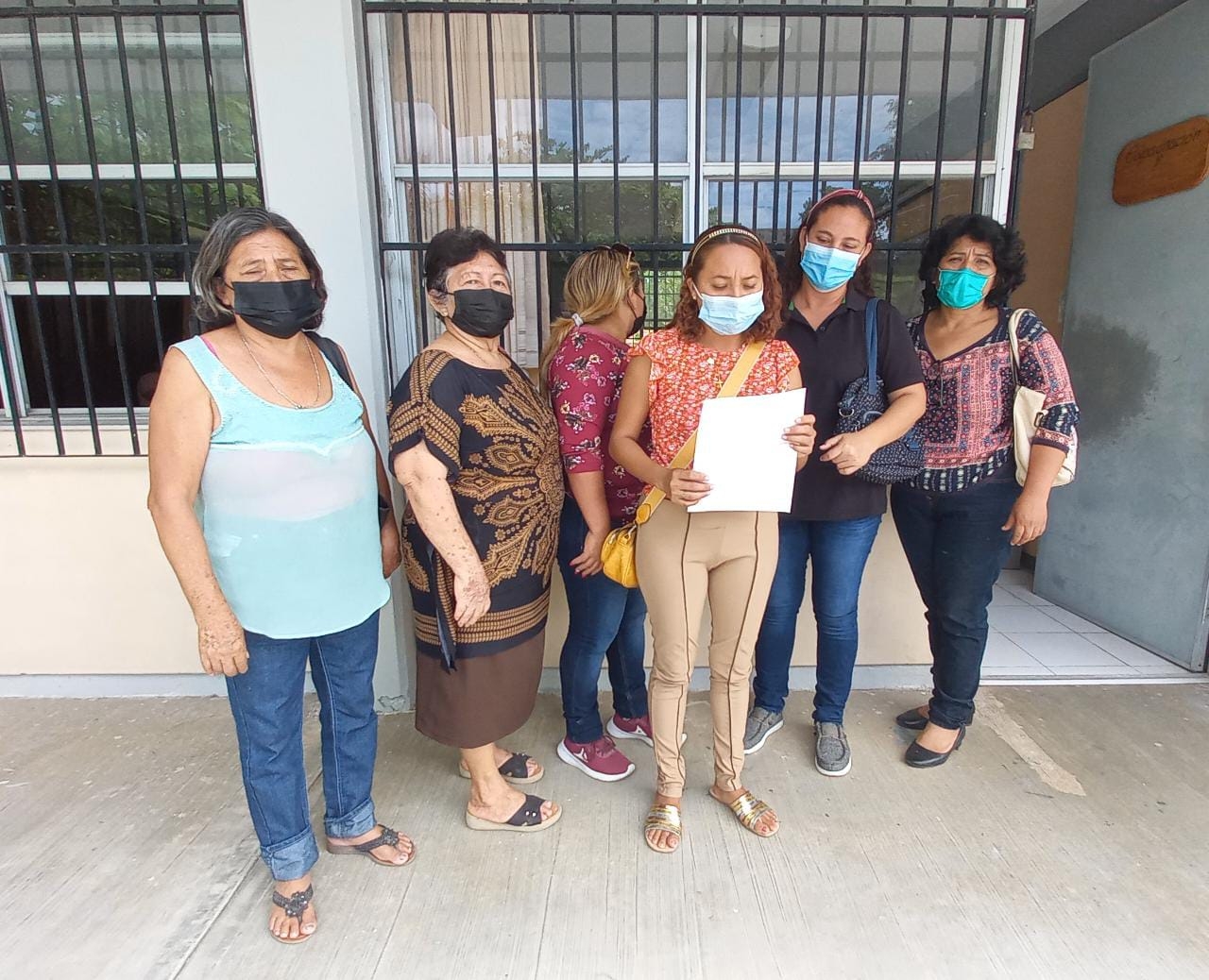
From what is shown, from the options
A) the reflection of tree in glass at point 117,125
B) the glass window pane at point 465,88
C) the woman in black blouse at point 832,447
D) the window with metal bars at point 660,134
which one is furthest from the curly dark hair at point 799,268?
the reflection of tree in glass at point 117,125

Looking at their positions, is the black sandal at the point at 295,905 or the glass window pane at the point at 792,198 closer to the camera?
the black sandal at the point at 295,905

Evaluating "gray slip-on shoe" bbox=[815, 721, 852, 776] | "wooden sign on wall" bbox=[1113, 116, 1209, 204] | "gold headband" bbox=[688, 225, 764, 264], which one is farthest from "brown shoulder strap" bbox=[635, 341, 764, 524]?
"wooden sign on wall" bbox=[1113, 116, 1209, 204]

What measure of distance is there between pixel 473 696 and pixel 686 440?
0.99 m

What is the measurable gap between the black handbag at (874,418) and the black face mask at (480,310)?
3.53 ft

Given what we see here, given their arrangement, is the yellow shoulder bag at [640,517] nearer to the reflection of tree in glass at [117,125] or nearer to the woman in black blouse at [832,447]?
the woman in black blouse at [832,447]

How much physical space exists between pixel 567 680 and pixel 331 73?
2.33 m

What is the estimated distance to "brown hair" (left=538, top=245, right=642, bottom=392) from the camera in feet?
7.00

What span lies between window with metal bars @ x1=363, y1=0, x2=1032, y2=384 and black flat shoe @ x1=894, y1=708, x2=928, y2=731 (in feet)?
5.83

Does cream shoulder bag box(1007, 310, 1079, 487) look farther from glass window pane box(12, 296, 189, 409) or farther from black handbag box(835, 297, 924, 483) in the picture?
glass window pane box(12, 296, 189, 409)

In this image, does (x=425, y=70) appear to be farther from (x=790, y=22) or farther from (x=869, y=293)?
(x=869, y=293)

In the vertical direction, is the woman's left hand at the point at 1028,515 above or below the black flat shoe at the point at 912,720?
above

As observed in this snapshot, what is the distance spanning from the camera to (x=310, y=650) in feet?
6.45

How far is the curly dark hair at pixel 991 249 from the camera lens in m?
2.21

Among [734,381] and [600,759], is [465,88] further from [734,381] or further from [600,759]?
[600,759]
